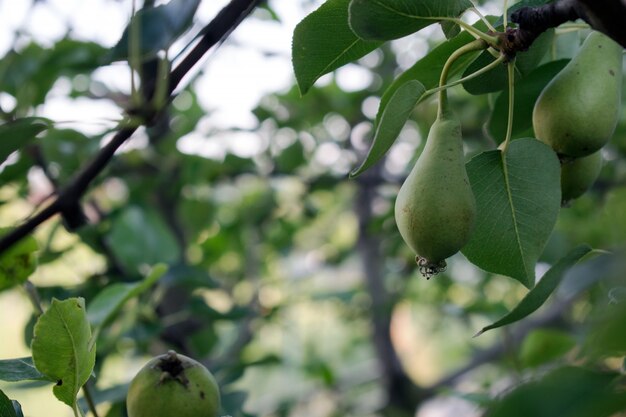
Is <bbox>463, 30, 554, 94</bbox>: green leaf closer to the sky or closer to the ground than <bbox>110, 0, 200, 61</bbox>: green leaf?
closer to the ground

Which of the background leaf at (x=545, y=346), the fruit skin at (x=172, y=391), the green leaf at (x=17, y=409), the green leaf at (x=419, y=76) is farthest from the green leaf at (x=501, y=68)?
the background leaf at (x=545, y=346)

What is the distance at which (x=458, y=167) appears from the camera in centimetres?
46

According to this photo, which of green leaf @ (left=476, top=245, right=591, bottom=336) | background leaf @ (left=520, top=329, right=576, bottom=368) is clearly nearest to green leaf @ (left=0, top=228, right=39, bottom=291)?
green leaf @ (left=476, top=245, right=591, bottom=336)

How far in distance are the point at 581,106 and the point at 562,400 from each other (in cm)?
27

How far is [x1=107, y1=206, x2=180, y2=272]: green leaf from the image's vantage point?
1.12 m

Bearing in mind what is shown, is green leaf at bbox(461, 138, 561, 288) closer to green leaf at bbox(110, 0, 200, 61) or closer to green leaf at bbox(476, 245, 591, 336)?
green leaf at bbox(476, 245, 591, 336)

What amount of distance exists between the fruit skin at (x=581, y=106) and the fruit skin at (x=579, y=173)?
5 centimetres

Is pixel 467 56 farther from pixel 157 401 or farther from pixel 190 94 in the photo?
pixel 190 94

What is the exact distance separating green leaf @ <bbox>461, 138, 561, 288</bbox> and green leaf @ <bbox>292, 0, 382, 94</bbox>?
111 mm

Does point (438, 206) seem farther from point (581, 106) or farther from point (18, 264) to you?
point (18, 264)

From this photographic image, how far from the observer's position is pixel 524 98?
575 mm

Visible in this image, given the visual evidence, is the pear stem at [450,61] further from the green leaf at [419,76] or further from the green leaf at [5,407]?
the green leaf at [5,407]

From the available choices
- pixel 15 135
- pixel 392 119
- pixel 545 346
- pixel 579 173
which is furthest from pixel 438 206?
pixel 545 346

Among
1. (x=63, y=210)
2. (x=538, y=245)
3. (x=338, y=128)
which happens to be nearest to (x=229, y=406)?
(x=63, y=210)
